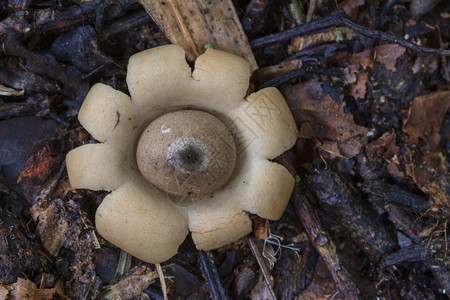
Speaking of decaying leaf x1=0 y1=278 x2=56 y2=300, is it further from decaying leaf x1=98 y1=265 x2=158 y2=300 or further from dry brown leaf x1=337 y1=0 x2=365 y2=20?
dry brown leaf x1=337 y1=0 x2=365 y2=20

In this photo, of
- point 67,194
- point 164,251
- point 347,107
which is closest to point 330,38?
point 347,107

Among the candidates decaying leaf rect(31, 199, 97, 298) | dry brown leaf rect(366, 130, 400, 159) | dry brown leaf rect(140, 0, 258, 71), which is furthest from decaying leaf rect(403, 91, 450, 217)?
decaying leaf rect(31, 199, 97, 298)

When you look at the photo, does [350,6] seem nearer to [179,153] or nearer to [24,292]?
[179,153]

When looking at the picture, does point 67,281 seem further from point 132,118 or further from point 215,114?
point 215,114

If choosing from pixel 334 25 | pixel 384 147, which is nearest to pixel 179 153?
pixel 334 25

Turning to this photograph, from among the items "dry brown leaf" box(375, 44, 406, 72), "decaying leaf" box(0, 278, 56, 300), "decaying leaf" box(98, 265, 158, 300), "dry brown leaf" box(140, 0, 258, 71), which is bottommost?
"decaying leaf" box(98, 265, 158, 300)

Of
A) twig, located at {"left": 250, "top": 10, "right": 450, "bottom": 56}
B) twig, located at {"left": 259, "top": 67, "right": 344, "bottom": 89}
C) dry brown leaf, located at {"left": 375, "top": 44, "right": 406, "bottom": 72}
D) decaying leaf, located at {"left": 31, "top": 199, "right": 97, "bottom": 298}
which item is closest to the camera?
decaying leaf, located at {"left": 31, "top": 199, "right": 97, "bottom": 298}

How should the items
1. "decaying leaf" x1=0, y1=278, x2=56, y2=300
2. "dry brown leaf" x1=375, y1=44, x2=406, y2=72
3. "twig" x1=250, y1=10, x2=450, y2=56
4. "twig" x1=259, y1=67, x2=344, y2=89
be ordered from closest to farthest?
1. "decaying leaf" x1=0, y1=278, x2=56, y2=300
2. "twig" x1=250, y1=10, x2=450, y2=56
3. "twig" x1=259, y1=67, x2=344, y2=89
4. "dry brown leaf" x1=375, y1=44, x2=406, y2=72
